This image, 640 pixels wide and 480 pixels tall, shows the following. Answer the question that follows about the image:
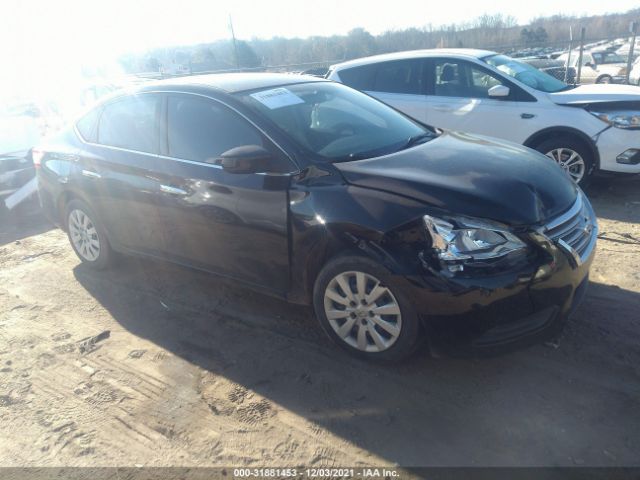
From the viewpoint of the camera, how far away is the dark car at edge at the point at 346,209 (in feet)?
8.87

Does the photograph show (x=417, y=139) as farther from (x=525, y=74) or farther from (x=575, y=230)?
(x=525, y=74)

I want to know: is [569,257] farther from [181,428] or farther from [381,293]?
[181,428]

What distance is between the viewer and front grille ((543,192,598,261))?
9.20 feet

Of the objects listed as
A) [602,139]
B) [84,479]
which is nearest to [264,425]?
[84,479]

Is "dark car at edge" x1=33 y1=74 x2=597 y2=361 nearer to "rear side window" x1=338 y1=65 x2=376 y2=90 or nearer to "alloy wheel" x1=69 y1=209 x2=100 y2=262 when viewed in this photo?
"alloy wheel" x1=69 y1=209 x2=100 y2=262

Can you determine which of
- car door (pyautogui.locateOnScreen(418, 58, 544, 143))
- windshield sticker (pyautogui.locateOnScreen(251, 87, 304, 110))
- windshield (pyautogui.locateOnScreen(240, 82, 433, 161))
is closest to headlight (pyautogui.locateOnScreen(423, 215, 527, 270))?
windshield (pyautogui.locateOnScreen(240, 82, 433, 161))

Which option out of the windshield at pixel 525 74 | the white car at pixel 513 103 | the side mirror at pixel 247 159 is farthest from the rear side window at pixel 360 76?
the side mirror at pixel 247 159

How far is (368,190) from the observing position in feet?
9.71

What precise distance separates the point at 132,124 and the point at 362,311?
2.56 meters

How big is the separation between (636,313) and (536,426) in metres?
1.43

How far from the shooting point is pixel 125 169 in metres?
4.10

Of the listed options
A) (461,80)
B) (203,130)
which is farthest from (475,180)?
(461,80)

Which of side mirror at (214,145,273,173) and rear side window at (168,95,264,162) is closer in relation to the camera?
side mirror at (214,145,273,173)

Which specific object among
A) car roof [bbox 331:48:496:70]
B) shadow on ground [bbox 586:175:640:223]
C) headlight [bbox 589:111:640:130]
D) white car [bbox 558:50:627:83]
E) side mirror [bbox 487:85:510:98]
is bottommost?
white car [bbox 558:50:627:83]
